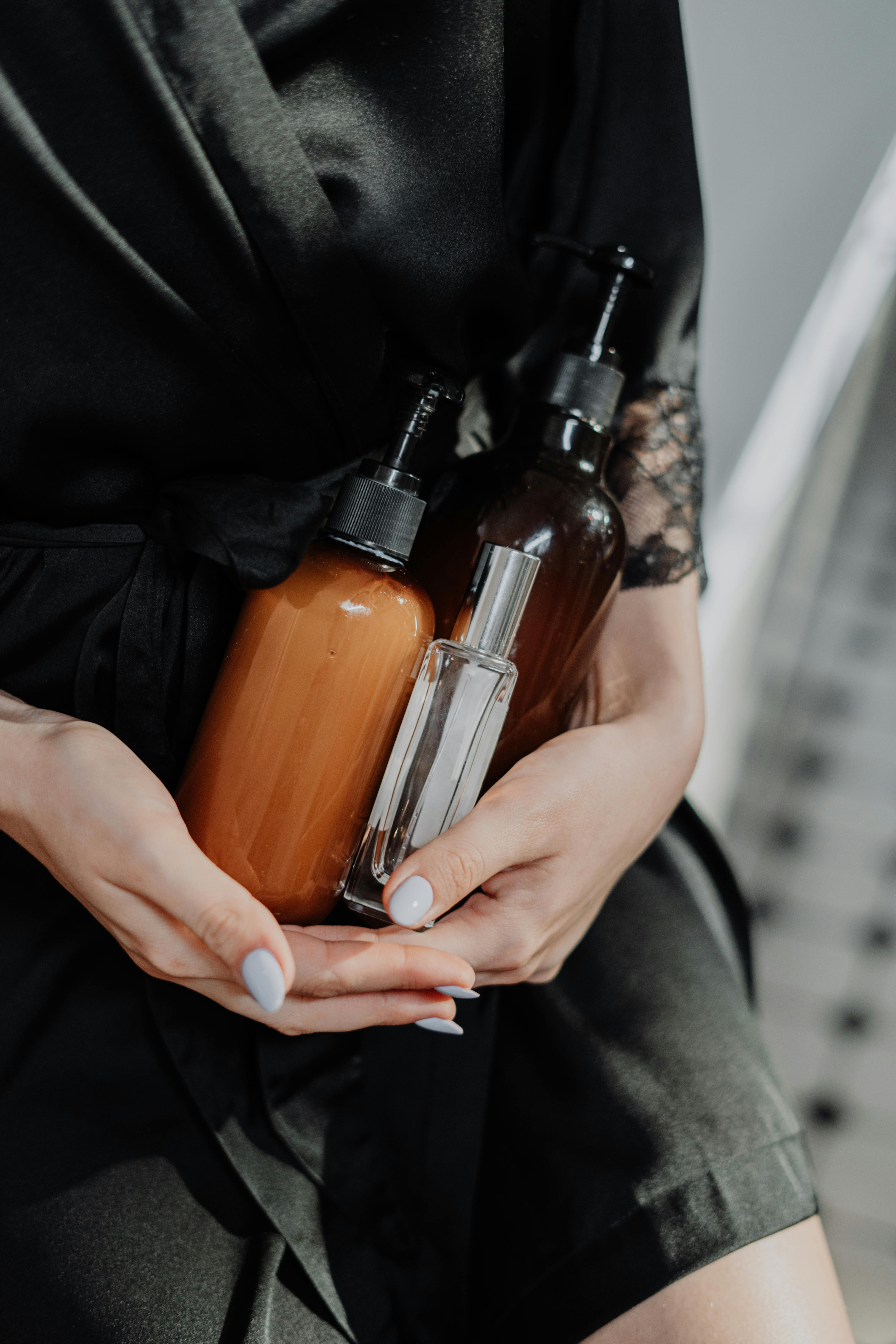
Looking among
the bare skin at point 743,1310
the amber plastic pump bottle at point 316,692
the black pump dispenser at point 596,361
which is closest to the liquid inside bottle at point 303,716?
the amber plastic pump bottle at point 316,692

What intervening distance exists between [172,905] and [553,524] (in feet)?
0.80

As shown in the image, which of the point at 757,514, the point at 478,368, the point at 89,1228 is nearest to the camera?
the point at 89,1228

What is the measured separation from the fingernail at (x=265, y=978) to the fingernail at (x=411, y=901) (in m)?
0.05

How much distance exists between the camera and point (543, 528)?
A: 41 cm

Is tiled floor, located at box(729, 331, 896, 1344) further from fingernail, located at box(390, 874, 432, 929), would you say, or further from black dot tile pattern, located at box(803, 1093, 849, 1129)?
fingernail, located at box(390, 874, 432, 929)

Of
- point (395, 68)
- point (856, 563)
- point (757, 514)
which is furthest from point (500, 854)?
point (856, 563)

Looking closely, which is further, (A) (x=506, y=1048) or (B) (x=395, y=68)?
(A) (x=506, y=1048)

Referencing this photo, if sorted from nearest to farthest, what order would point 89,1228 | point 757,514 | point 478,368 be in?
point 89,1228 < point 478,368 < point 757,514

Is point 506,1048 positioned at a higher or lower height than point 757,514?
lower

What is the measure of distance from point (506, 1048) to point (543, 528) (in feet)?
1.05

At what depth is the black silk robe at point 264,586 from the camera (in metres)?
0.33

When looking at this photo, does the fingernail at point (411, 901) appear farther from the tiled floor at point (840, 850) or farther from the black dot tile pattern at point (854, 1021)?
the black dot tile pattern at point (854, 1021)

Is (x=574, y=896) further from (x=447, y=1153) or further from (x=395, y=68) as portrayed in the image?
(x=395, y=68)

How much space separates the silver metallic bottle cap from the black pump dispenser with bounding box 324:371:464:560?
4 cm
